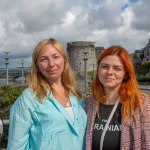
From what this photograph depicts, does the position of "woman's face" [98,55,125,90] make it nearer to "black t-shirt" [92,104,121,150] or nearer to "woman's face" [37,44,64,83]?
"black t-shirt" [92,104,121,150]

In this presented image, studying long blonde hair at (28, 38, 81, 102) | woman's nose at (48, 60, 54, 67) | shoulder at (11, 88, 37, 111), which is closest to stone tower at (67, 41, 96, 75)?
long blonde hair at (28, 38, 81, 102)

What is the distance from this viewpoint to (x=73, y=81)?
347 cm

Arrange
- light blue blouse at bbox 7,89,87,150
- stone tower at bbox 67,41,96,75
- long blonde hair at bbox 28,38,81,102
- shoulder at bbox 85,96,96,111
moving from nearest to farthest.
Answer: light blue blouse at bbox 7,89,87,150
long blonde hair at bbox 28,38,81,102
shoulder at bbox 85,96,96,111
stone tower at bbox 67,41,96,75

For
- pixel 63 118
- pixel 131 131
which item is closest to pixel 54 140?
pixel 63 118

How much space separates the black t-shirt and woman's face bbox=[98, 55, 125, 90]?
201 mm

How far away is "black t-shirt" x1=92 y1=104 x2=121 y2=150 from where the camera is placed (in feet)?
9.95

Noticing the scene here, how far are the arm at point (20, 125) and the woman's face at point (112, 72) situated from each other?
27.6 inches

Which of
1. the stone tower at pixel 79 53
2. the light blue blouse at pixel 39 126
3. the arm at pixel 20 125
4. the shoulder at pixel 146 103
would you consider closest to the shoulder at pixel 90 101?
the light blue blouse at pixel 39 126

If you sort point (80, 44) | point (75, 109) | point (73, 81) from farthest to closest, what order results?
1. point (80, 44)
2. point (73, 81)
3. point (75, 109)

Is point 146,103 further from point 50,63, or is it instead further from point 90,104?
point 50,63

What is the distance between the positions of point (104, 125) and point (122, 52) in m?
0.64

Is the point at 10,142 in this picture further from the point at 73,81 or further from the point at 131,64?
the point at 131,64

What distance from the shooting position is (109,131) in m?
3.04

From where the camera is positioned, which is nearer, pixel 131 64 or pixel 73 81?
pixel 131 64
